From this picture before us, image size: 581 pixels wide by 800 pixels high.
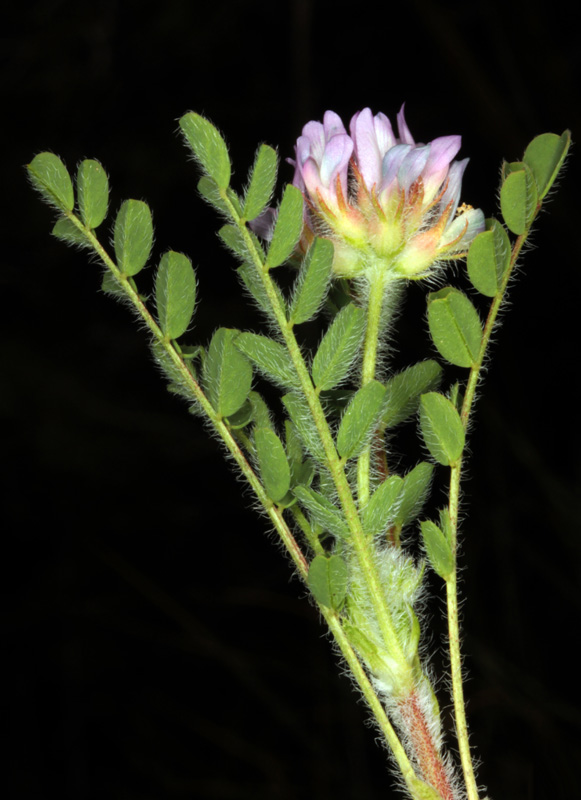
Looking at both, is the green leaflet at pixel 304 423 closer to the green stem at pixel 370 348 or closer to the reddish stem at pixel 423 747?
the green stem at pixel 370 348

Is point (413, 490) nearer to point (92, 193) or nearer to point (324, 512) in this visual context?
point (324, 512)

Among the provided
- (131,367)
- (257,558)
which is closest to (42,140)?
(131,367)

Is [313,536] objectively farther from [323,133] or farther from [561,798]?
[561,798]

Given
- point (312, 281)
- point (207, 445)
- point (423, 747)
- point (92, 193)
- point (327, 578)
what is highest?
point (92, 193)

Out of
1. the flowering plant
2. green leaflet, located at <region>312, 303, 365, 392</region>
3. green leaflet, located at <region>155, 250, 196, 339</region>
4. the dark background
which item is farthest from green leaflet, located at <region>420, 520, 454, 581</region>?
the dark background

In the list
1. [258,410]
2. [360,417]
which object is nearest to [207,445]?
[258,410]

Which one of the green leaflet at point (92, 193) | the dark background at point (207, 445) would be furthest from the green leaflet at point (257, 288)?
the dark background at point (207, 445)
